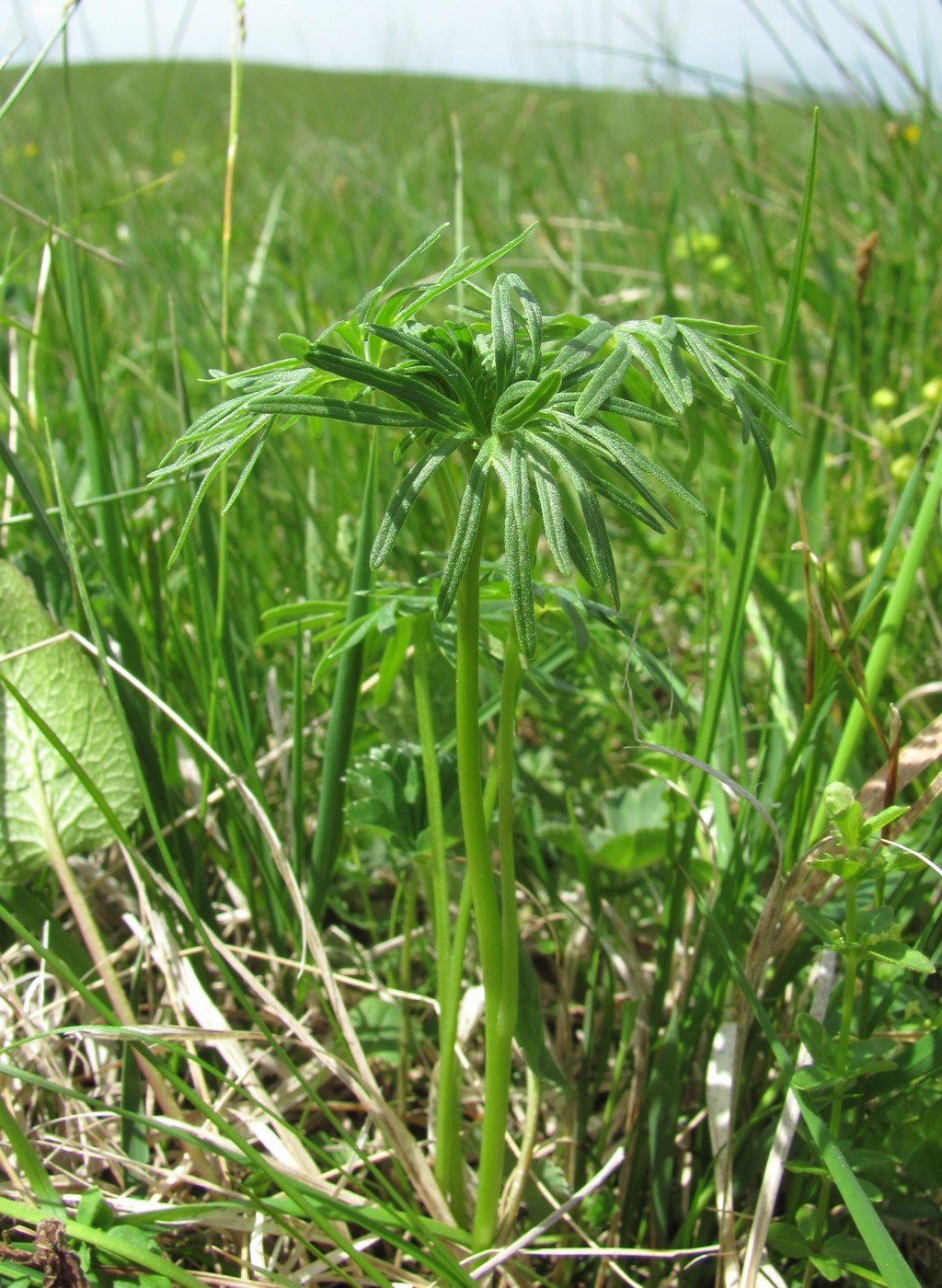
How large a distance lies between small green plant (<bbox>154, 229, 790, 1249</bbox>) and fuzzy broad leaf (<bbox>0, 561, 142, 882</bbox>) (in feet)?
1.60

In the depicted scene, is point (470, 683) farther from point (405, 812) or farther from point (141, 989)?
point (141, 989)

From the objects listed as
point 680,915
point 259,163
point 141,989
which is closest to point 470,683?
point 680,915

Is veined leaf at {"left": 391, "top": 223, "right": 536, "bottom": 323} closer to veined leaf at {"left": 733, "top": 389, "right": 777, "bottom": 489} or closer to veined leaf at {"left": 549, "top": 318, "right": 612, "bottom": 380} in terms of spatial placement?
veined leaf at {"left": 549, "top": 318, "right": 612, "bottom": 380}

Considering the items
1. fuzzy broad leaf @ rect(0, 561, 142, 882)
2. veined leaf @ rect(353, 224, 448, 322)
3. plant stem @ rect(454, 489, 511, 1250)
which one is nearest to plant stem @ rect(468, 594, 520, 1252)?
plant stem @ rect(454, 489, 511, 1250)

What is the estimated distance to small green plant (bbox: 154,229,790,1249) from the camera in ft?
2.05

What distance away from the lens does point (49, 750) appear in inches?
44.3

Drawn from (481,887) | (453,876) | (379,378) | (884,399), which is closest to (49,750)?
(453,876)

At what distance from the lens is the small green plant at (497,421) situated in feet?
2.05

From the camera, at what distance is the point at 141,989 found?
3.92ft

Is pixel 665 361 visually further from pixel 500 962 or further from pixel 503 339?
pixel 500 962

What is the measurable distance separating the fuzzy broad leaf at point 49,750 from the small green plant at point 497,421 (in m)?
0.49

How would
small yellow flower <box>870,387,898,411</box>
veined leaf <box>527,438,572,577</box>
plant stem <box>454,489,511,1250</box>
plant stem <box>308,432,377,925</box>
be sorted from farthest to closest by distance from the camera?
small yellow flower <box>870,387,898,411</box>, plant stem <box>308,432,377,925</box>, plant stem <box>454,489,511,1250</box>, veined leaf <box>527,438,572,577</box>

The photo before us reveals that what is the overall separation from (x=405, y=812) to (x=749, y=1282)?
0.47 metres

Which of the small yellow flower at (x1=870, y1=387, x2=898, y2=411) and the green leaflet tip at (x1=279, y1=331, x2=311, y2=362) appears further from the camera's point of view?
the small yellow flower at (x1=870, y1=387, x2=898, y2=411)
